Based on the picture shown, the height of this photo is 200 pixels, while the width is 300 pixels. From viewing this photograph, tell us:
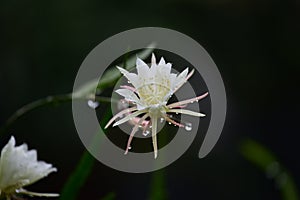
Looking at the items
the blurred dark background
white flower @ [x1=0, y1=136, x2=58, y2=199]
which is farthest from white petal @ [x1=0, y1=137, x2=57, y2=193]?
the blurred dark background

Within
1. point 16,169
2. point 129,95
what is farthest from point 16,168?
point 129,95

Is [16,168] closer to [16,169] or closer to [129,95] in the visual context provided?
[16,169]

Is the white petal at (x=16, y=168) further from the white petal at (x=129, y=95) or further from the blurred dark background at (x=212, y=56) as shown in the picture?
the blurred dark background at (x=212, y=56)

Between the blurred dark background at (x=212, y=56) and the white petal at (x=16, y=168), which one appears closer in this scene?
the white petal at (x=16, y=168)

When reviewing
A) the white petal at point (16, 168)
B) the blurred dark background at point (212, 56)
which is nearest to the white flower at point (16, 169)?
the white petal at point (16, 168)

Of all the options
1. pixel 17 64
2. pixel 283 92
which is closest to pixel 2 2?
pixel 17 64

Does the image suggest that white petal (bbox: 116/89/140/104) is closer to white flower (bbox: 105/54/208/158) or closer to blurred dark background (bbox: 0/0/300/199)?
white flower (bbox: 105/54/208/158)
